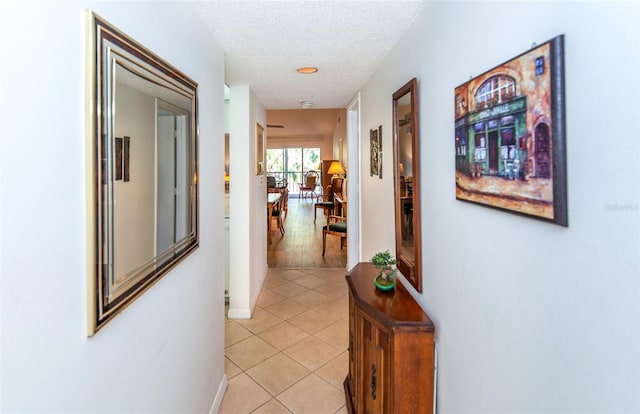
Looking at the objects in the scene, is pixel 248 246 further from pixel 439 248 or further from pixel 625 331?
pixel 625 331

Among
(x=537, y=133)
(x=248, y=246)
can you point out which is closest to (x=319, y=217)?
(x=248, y=246)

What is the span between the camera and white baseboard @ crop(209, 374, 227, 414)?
72.4 inches

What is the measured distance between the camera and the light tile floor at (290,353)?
2.00m

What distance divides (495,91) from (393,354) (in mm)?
1049

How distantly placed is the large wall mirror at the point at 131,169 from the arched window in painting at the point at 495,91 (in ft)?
3.39

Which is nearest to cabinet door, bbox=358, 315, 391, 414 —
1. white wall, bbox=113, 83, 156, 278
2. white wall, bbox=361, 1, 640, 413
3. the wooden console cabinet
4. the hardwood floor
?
the wooden console cabinet

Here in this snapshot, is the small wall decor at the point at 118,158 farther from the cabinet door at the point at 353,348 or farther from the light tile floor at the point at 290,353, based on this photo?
the light tile floor at the point at 290,353

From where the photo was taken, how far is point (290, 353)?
2.52 metres

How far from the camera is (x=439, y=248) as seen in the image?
1.40 meters

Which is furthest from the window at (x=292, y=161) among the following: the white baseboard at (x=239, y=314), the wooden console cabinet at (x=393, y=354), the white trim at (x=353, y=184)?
the wooden console cabinet at (x=393, y=354)

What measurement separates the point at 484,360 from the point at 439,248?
474 millimetres

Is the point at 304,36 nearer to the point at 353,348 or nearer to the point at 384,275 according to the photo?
the point at 384,275

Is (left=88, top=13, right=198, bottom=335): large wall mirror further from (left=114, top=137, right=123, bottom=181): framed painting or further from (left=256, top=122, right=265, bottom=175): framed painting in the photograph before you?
(left=256, top=122, right=265, bottom=175): framed painting

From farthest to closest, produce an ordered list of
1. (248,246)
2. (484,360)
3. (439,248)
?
(248,246) → (439,248) → (484,360)
